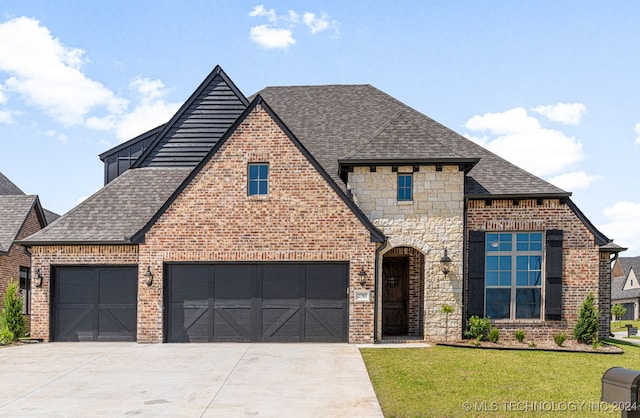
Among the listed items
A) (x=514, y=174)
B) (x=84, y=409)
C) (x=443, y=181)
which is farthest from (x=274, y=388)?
(x=514, y=174)

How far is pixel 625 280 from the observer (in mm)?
51031

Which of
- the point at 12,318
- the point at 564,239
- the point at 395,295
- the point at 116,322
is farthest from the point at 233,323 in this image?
the point at 564,239

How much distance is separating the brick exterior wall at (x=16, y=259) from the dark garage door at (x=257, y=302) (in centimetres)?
868

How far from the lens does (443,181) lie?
15328 mm

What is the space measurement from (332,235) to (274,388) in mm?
6056

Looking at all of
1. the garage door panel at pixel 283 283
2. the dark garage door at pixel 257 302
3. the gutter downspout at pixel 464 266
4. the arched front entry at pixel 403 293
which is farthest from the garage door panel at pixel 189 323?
the gutter downspout at pixel 464 266

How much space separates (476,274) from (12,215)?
1896 cm

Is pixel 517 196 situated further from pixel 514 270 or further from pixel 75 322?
pixel 75 322

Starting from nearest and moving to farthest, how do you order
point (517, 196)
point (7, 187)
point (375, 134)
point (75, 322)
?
point (517, 196) < point (75, 322) < point (375, 134) < point (7, 187)

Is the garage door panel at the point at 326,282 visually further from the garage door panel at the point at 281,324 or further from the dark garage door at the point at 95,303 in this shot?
the dark garage door at the point at 95,303

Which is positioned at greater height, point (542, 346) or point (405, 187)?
point (405, 187)

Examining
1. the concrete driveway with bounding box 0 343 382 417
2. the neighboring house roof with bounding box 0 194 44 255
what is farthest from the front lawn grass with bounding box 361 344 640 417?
the neighboring house roof with bounding box 0 194 44 255

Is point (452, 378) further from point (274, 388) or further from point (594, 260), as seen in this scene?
point (594, 260)

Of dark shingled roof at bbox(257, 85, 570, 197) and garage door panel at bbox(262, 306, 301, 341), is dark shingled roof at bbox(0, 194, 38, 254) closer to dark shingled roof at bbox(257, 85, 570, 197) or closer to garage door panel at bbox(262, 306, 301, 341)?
dark shingled roof at bbox(257, 85, 570, 197)
